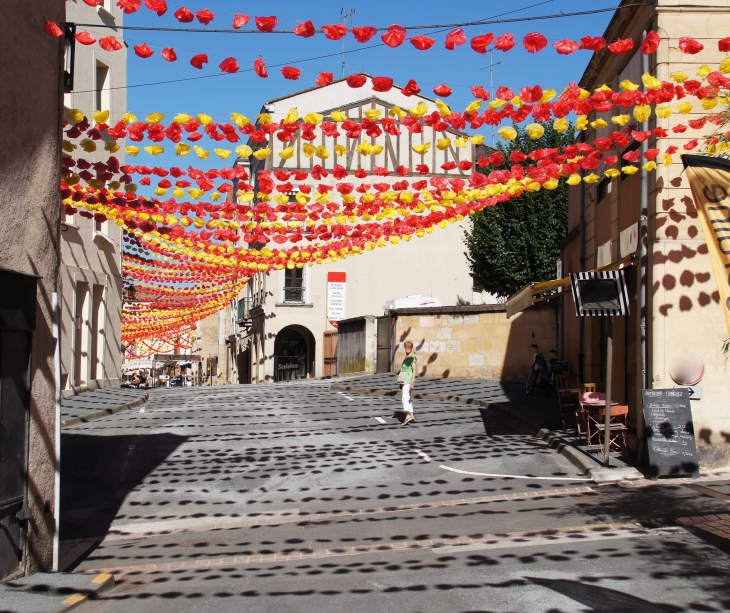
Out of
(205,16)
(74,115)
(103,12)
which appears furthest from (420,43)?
(103,12)

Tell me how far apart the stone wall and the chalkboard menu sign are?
12053mm

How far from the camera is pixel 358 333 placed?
2891cm

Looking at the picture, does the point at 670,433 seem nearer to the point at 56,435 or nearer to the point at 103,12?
the point at 56,435

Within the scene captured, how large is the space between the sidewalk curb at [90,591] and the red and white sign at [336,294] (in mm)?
30963

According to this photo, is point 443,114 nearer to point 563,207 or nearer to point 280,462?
Result: point 280,462

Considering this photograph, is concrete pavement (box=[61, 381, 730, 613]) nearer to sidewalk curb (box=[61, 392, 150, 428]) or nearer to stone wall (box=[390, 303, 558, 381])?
sidewalk curb (box=[61, 392, 150, 428])

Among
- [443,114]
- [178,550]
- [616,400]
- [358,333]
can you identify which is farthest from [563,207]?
[178,550]

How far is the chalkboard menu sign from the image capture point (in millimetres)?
10586

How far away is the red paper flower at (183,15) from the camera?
7.57 meters

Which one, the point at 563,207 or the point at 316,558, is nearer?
the point at 316,558

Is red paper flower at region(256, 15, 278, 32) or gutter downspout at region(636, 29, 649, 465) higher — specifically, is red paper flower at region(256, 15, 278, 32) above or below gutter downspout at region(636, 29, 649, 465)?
above

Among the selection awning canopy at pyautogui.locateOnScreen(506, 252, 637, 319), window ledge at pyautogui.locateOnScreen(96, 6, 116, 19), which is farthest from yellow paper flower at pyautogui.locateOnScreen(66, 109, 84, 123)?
window ledge at pyautogui.locateOnScreen(96, 6, 116, 19)

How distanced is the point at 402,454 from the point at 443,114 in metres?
5.55

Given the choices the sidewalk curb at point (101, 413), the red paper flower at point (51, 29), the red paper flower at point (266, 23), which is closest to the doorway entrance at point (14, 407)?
the red paper flower at point (51, 29)
